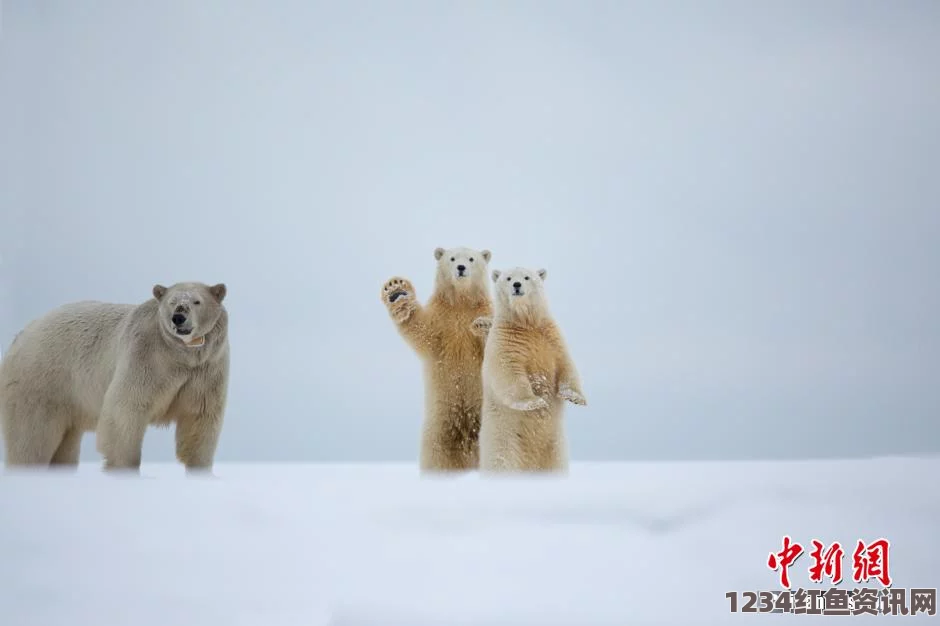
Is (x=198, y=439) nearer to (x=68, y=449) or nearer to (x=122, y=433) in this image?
(x=122, y=433)

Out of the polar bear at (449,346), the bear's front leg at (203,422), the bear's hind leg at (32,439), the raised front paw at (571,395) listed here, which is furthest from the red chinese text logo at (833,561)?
the bear's hind leg at (32,439)

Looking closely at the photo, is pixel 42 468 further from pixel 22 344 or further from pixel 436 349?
pixel 436 349

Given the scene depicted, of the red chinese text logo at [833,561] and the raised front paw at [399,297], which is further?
the raised front paw at [399,297]

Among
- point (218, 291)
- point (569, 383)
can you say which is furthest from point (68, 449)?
point (569, 383)

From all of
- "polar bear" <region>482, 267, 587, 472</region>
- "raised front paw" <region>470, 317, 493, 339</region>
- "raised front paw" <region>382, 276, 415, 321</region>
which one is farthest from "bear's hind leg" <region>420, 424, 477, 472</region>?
"raised front paw" <region>382, 276, 415, 321</region>

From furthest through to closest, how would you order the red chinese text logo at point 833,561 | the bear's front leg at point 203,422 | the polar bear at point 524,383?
the bear's front leg at point 203,422
the polar bear at point 524,383
the red chinese text logo at point 833,561

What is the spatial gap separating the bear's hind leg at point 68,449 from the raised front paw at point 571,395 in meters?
3.37

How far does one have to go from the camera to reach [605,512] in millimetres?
4809

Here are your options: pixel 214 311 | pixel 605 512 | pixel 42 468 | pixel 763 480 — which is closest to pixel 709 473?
pixel 763 480

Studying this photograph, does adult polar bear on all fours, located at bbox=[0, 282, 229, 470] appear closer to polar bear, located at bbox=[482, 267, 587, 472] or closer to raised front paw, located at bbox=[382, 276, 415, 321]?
raised front paw, located at bbox=[382, 276, 415, 321]

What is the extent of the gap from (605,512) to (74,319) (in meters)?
4.08

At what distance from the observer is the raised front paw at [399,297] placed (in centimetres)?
677

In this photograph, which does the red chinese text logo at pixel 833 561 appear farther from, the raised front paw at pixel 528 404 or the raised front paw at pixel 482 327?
the raised front paw at pixel 482 327

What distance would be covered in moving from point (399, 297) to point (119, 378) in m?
1.88
